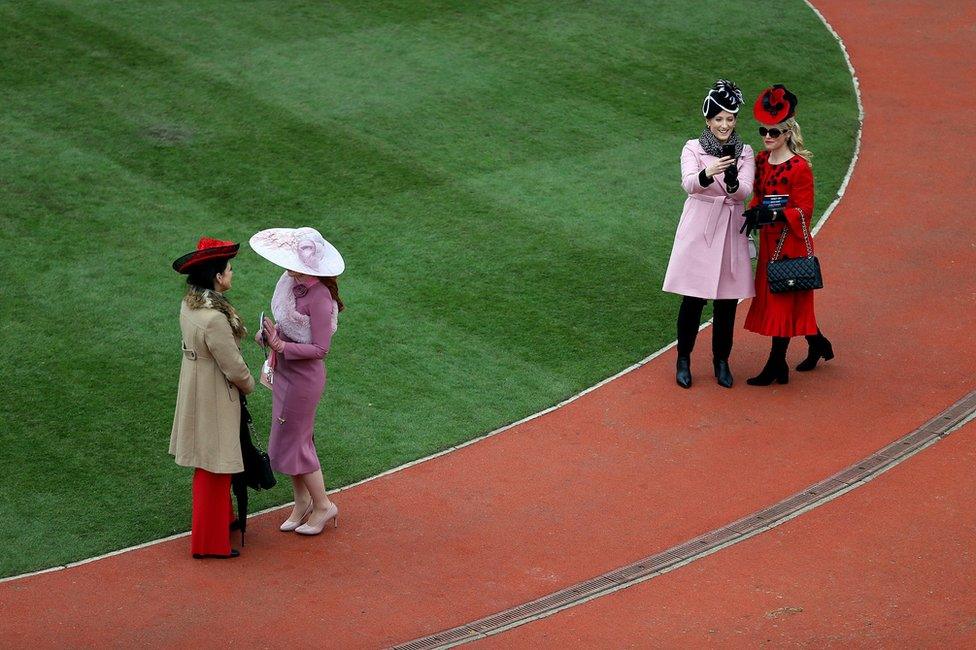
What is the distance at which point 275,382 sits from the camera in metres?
8.27

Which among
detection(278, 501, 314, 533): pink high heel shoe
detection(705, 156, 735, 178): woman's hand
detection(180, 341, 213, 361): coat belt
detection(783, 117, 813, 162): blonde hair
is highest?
detection(783, 117, 813, 162): blonde hair

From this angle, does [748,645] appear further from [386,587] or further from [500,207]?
[500,207]

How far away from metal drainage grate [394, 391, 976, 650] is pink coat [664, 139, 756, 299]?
1.59 meters

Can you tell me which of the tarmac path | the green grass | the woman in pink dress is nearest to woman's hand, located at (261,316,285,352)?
the woman in pink dress

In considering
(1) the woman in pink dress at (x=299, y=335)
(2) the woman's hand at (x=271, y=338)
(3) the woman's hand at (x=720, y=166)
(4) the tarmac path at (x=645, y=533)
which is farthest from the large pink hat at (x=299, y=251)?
(3) the woman's hand at (x=720, y=166)

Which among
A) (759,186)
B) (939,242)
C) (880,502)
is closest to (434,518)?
(880,502)

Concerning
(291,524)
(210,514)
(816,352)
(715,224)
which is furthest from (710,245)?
(210,514)

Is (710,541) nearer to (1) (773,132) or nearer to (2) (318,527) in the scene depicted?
(2) (318,527)

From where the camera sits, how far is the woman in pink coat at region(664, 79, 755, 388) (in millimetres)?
9500

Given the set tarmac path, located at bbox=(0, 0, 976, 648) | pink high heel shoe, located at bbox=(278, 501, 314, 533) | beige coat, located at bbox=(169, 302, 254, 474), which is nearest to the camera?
tarmac path, located at bbox=(0, 0, 976, 648)

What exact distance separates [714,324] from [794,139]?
1.51m

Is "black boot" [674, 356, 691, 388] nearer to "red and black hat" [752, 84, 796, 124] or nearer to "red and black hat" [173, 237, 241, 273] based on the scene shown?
"red and black hat" [752, 84, 796, 124]

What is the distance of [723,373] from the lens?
1024 cm

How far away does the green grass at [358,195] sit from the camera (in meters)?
9.64
